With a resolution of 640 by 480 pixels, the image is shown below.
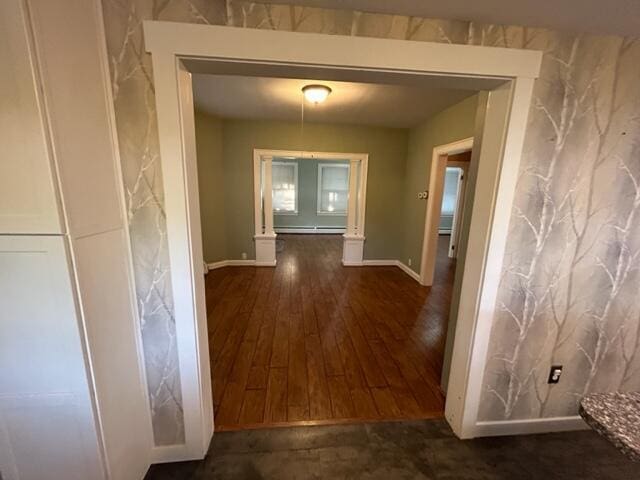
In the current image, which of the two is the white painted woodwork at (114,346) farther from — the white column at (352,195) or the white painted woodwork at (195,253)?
the white column at (352,195)

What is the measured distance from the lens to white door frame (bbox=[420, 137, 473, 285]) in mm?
3576

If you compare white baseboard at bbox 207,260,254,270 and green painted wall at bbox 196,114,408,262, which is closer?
green painted wall at bbox 196,114,408,262

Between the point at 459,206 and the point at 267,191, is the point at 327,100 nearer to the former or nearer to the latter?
the point at 267,191

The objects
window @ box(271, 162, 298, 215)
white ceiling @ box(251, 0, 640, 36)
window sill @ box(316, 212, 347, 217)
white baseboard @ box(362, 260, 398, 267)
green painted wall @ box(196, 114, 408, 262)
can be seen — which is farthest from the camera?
window sill @ box(316, 212, 347, 217)

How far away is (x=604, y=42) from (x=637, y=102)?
326 mm

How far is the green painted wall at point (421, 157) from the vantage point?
3.01 metres

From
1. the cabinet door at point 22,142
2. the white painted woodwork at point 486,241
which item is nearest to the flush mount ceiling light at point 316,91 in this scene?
the white painted woodwork at point 486,241

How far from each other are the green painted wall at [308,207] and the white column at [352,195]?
3.53m

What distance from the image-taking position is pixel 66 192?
84cm

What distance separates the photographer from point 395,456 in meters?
1.41

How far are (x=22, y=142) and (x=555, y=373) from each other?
261cm

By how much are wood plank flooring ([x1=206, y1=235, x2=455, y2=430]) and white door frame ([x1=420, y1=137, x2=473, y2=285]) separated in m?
0.31

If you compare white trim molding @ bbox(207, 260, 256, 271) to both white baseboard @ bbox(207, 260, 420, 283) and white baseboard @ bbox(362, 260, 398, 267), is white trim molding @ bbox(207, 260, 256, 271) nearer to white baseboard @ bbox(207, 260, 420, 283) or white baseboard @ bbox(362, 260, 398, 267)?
white baseboard @ bbox(207, 260, 420, 283)

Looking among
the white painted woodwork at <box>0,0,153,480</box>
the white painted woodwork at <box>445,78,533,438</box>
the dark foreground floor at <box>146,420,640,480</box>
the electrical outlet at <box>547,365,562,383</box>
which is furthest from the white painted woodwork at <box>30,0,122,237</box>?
the electrical outlet at <box>547,365,562,383</box>
